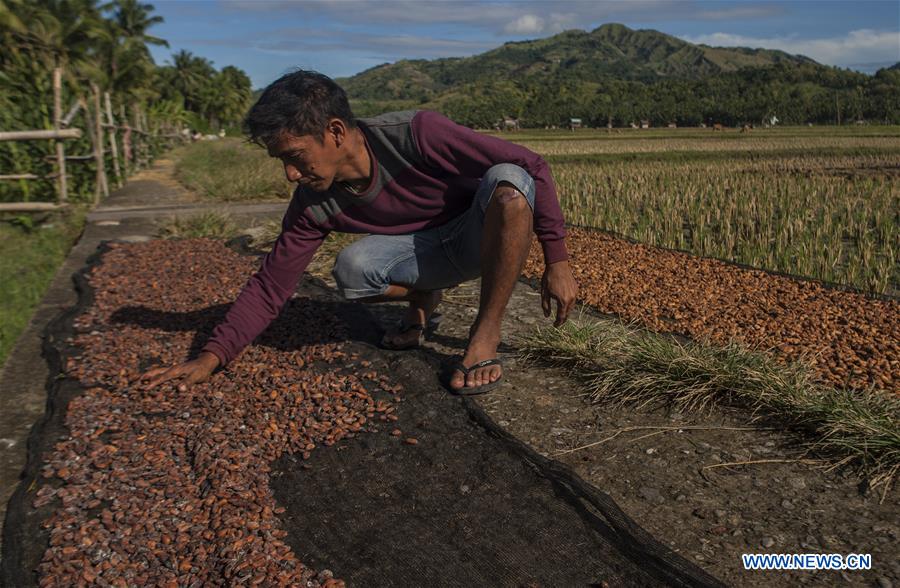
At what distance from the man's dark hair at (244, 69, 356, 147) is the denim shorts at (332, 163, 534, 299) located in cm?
55

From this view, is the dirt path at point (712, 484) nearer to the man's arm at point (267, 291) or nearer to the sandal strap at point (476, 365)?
the sandal strap at point (476, 365)

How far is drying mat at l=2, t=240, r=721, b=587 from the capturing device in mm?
1544

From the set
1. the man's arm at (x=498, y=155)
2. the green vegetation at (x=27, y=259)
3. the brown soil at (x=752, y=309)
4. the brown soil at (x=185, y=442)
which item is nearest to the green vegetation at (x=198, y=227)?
the green vegetation at (x=27, y=259)

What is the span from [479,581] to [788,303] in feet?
8.64

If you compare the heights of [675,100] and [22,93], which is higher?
[675,100]

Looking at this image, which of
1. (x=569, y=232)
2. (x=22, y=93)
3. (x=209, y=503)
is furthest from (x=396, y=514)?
(x=22, y=93)

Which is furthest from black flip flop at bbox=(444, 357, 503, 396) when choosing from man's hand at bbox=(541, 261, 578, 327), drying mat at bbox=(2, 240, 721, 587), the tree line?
the tree line

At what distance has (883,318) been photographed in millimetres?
3232

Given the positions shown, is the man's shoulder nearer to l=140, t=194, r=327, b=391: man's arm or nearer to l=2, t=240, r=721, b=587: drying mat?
l=140, t=194, r=327, b=391: man's arm

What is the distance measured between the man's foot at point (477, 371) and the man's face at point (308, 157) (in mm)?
783

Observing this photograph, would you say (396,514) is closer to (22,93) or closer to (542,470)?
Result: (542,470)
